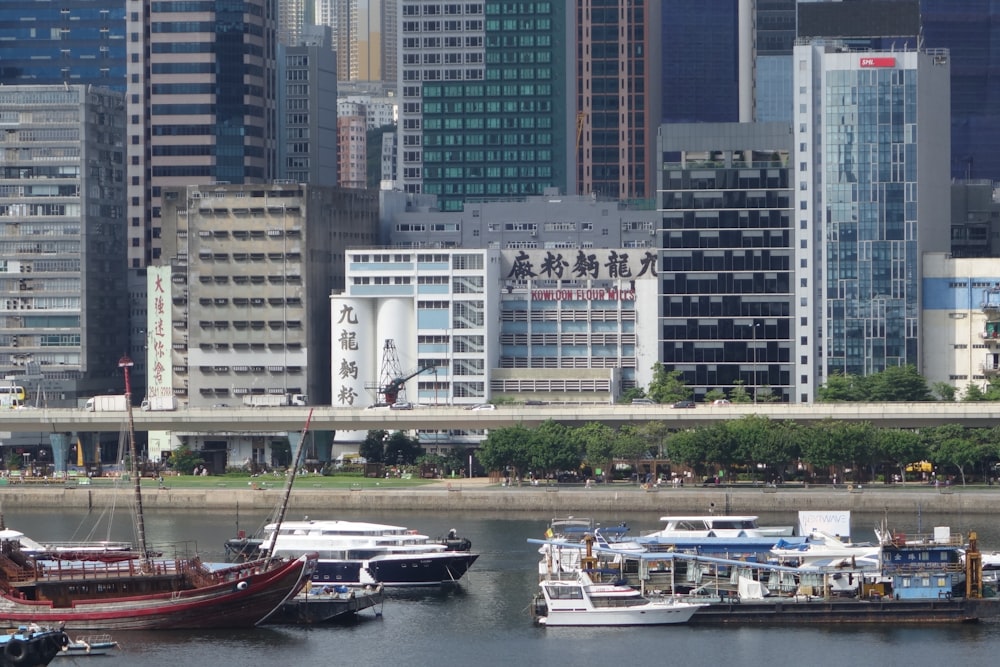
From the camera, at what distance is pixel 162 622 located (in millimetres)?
123812

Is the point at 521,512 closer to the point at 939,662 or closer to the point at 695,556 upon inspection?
the point at 695,556

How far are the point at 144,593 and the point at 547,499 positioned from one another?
64.2m

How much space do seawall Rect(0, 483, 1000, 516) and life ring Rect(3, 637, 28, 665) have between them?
7517cm

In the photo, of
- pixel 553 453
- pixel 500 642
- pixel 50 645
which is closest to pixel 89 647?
pixel 50 645

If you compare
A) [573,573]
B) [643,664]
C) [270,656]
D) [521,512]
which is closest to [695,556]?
[573,573]

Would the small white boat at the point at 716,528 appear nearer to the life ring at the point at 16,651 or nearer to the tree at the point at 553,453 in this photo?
the life ring at the point at 16,651

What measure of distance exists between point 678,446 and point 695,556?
2640 inches

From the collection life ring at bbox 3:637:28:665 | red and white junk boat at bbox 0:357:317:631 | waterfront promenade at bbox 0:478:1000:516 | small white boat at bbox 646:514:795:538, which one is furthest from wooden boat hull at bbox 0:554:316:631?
waterfront promenade at bbox 0:478:1000:516

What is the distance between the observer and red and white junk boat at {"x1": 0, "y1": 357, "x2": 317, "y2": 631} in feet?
405

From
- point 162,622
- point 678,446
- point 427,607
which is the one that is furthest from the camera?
point 678,446

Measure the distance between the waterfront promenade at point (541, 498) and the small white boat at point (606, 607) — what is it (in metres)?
52.5

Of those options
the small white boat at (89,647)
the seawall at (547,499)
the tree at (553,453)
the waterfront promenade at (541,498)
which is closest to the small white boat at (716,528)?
the seawall at (547,499)

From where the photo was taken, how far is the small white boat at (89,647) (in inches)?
4587

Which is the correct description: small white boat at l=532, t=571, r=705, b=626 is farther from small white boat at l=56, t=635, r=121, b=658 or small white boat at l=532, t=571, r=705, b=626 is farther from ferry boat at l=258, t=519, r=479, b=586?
small white boat at l=56, t=635, r=121, b=658
